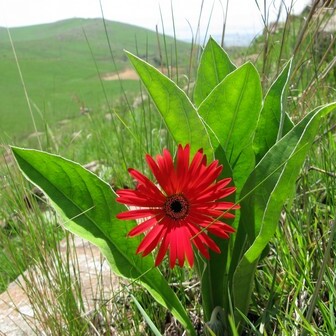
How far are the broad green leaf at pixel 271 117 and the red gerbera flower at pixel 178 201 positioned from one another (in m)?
0.19

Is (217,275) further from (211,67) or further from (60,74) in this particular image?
(60,74)

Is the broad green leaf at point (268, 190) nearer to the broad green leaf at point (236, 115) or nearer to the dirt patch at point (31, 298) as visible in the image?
the broad green leaf at point (236, 115)

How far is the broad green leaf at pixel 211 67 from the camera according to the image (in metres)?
1.03

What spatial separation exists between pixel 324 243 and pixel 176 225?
0.43 metres

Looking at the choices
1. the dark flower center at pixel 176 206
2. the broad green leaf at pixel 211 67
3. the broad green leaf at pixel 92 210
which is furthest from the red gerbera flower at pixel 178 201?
the broad green leaf at pixel 211 67

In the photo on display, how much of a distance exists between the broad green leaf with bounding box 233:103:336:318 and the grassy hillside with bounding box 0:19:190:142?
1032 mm

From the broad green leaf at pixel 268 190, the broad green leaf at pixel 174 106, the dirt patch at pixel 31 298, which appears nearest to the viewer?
the broad green leaf at pixel 268 190

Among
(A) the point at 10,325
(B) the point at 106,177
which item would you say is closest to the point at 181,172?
(A) the point at 10,325

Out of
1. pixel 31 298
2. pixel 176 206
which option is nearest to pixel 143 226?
pixel 176 206

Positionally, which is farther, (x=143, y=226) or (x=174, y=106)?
(x=174, y=106)

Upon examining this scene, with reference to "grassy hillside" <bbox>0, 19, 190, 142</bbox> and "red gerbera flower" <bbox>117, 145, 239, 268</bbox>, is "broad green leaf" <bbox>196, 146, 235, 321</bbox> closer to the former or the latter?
"red gerbera flower" <bbox>117, 145, 239, 268</bbox>

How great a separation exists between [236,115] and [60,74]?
29.8 m

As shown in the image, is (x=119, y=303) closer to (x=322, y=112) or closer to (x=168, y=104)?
(x=168, y=104)

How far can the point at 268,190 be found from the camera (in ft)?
2.85
